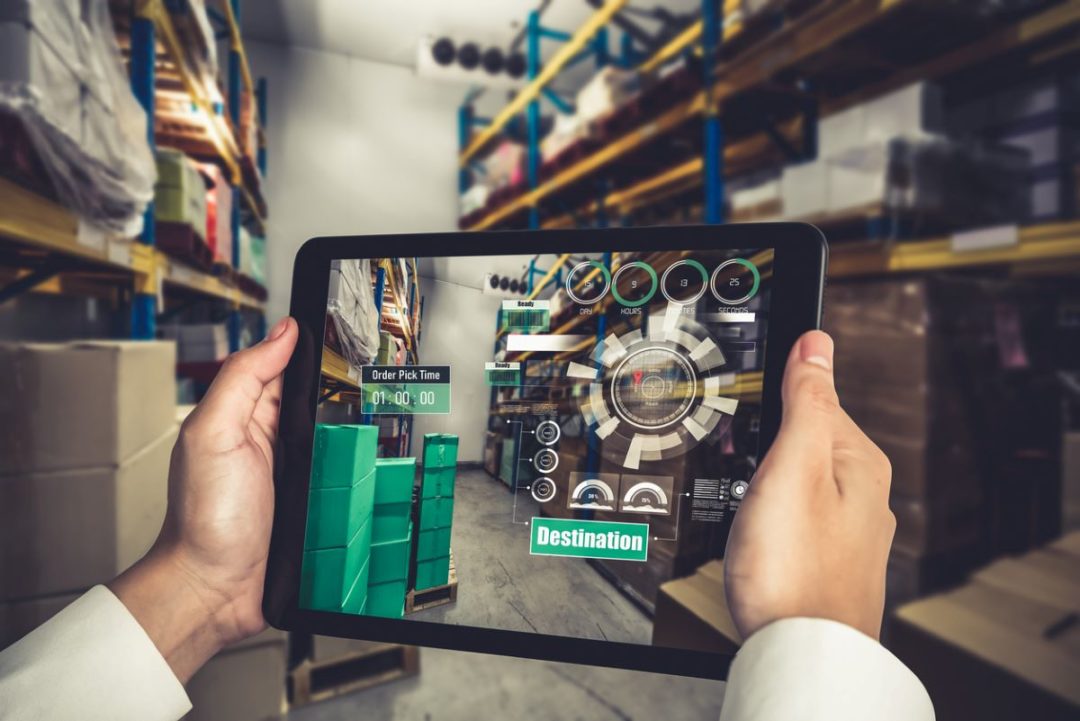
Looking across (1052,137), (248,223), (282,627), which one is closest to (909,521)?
(1052,137)

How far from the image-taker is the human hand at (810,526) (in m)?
0.48

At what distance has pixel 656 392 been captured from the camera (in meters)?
0.57

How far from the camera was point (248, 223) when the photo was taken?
4.06 meters

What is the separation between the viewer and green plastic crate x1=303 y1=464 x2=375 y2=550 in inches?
22.5

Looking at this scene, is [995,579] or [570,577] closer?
[570,577]

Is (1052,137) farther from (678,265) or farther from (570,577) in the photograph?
(570,577)

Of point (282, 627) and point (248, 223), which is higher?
point (248, 223)

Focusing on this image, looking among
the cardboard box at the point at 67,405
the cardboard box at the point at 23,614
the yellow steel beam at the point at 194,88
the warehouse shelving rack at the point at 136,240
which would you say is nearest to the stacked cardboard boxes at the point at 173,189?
the warehouse shelving rack at the point at 136,240

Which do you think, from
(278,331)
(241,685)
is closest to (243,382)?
(278,331)

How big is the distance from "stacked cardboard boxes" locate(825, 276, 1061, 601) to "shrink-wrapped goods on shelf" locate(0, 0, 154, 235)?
5.70ft

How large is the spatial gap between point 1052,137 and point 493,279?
1417 millimetres

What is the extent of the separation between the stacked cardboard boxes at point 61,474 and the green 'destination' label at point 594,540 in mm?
797

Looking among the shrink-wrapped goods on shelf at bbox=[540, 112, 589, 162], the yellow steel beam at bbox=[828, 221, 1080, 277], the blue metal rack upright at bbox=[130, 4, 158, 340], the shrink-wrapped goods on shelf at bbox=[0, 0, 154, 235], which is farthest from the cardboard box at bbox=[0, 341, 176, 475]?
the shrink-wrapped goods on shelf at bbox=[540, 112, 589, 162]

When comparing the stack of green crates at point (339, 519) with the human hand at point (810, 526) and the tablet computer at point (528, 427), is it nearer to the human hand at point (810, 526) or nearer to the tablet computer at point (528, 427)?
the tablet computer at point (528, 427)
